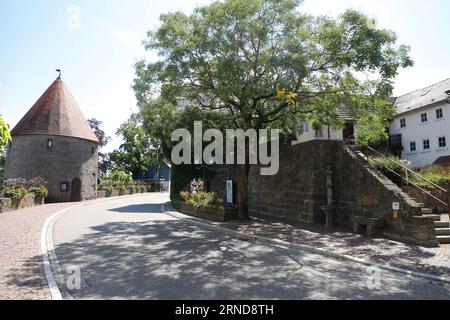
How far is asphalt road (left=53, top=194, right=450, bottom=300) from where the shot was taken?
217 inches

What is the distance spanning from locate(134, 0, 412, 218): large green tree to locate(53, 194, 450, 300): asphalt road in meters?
5.61

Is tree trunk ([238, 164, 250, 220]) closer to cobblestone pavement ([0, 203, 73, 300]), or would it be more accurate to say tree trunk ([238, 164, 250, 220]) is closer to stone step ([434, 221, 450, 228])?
stone step ([434, 221, 450, 228])

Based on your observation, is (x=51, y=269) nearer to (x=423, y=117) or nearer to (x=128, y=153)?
(x=423, y=117)

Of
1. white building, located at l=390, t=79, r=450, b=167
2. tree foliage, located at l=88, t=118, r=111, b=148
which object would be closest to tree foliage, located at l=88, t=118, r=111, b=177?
tree foliage, located at l=88, t=118, r=111, b=148

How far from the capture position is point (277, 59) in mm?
11102

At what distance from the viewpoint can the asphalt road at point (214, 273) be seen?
5.52 metres

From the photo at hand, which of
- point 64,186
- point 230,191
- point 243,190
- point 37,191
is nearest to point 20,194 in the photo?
point 37,191

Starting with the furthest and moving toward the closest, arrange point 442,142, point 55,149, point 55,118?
point 55,118 → point 55,149 → point 442,142

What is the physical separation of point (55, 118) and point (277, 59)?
89.4 ft

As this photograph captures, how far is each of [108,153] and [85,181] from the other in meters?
30.8

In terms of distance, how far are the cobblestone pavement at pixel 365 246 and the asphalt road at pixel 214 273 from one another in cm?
85

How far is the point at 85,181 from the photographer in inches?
1287
